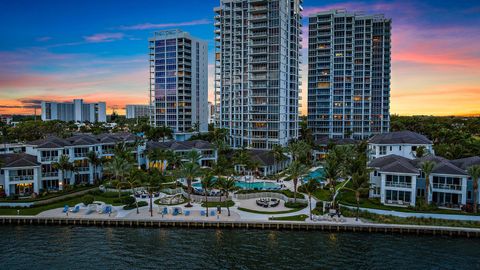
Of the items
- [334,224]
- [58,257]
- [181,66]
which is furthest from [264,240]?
[181,66]

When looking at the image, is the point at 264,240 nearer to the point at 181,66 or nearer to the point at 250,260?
the point at 250,260

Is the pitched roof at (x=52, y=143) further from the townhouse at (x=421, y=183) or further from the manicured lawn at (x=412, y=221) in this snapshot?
the townhouse at (x=421, y=183)

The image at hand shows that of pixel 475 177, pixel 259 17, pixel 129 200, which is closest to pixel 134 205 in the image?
pixel 129 200

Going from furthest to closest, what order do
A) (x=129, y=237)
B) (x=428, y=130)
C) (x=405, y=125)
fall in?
(x=405, y=125), (x=428, y=130), (x=129, y=237)

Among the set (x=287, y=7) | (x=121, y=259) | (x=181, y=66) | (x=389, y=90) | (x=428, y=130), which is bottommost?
(x=121, y=259)

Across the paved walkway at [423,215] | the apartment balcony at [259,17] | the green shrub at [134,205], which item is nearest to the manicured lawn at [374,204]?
the paved walkway at [423,215]
